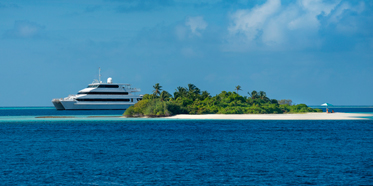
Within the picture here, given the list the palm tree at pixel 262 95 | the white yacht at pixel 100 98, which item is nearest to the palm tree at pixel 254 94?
the palm tree at pixel 262 95

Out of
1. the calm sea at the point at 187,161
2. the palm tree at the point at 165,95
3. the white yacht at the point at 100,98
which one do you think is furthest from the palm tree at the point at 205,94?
the calm sea at the point at 187,161

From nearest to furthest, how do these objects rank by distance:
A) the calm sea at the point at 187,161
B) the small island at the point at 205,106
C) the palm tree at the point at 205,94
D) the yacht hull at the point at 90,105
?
the calm sea at the point at 187,161 < the small island at the point at 205,106 < the palm tree at the point at 205,94 < the yacht hull at the point at 90,105

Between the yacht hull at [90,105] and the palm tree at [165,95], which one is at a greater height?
the palm tree at [165,95]

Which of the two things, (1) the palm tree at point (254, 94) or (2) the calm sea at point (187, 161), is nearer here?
(2) the calm sea at point (187, 161)

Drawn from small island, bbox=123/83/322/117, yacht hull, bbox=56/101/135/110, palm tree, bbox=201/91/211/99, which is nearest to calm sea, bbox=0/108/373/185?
small island, bbox=123/83/322/117

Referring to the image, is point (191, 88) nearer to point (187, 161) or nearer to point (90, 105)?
point (90, 105)

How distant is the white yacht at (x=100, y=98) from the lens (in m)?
124

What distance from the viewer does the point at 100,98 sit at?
408 feet

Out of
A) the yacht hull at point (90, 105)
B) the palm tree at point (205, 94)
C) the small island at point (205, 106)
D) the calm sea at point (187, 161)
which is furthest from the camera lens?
the yacht hull at point (90, 105)

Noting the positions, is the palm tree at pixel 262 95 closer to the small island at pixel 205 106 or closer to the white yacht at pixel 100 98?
the small island at pixel 205 106

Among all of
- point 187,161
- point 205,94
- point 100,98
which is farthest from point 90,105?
point 187,161

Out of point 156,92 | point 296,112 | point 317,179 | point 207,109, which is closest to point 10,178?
point 317,179

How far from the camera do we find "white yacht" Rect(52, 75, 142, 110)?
123875 mm

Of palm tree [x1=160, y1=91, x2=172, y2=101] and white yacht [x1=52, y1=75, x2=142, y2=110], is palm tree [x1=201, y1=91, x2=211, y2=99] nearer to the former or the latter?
palm tree [x1=160, y1=91, x2=172, y2=101]
